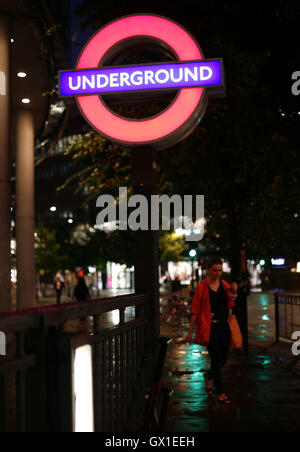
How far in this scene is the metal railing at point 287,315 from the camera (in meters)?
14.8

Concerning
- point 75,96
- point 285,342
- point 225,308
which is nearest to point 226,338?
point 225,308

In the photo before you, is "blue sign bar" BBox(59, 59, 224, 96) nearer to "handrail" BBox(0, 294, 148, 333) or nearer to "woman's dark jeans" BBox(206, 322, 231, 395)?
"handrail" BBox(0, 294, 148, 333)

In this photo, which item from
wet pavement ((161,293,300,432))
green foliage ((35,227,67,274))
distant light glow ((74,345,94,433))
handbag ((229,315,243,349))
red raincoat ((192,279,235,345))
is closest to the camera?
distant light glow ((74,345,94,433))

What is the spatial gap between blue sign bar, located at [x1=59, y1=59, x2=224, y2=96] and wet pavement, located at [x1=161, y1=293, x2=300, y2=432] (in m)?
3.73

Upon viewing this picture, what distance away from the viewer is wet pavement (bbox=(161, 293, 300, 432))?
692 cm

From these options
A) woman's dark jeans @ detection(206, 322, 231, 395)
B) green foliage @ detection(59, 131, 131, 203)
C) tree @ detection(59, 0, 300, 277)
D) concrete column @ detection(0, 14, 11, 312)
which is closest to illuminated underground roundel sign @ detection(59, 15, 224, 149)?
woman's dark jeans @ detection(206, 322, 231, 395)

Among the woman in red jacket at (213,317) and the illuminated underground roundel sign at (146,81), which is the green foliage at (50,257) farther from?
the illuminated underground roundel sign at (146,81)

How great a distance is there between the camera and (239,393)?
886 cm

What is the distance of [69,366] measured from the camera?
12.6 ft

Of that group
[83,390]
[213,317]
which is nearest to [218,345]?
[213,317]

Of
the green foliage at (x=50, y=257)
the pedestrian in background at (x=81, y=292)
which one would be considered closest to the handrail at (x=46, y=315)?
the pedestrian in background at (x=81, y=292)

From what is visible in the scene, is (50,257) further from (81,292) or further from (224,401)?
(224,401)

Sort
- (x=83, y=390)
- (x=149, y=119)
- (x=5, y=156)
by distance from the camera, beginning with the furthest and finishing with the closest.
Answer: (x=5, y=156) → (x=149, y=119) → (x=83, y=390)

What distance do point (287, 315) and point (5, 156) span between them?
8471mm
